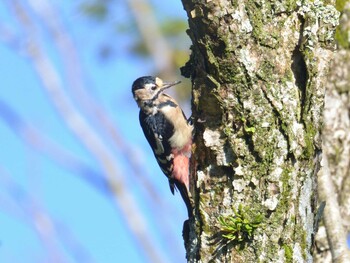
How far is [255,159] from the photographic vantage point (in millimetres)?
4504

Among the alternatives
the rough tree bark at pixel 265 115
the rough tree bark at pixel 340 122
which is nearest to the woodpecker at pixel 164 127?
the rough tree bark at pixel 340 122

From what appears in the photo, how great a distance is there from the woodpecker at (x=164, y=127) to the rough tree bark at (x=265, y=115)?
1.83 m

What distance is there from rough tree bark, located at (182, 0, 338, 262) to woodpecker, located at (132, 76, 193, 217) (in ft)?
5.99

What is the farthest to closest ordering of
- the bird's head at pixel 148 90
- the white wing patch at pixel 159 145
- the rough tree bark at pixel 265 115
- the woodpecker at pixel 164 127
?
the bird's head at pixel 148 90 → the white wing patch at pixel 159 145 → the woodpecker at pixel 164 127 → the rough tree bark at pixel 265 115

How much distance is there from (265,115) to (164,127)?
2.72 meters

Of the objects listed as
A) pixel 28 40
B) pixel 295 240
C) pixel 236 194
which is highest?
pixel 28 40

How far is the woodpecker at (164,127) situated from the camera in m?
6.66

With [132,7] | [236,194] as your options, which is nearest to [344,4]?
[236,194]

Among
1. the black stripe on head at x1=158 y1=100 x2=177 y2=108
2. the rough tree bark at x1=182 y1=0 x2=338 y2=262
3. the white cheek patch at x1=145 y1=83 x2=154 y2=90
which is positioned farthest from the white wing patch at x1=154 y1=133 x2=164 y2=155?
the rough tree bark at x1=182 y1=0 x2=338 y2=262

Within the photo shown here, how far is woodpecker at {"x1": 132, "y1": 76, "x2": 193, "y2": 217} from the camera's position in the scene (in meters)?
6.66

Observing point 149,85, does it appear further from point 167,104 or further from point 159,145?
point 159,145

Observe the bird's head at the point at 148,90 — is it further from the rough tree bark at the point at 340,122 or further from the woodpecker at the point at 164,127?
the rough tree bark at the point at 340,122

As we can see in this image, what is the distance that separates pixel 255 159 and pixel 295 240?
0.47m

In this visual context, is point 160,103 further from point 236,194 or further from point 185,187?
point 236,194
